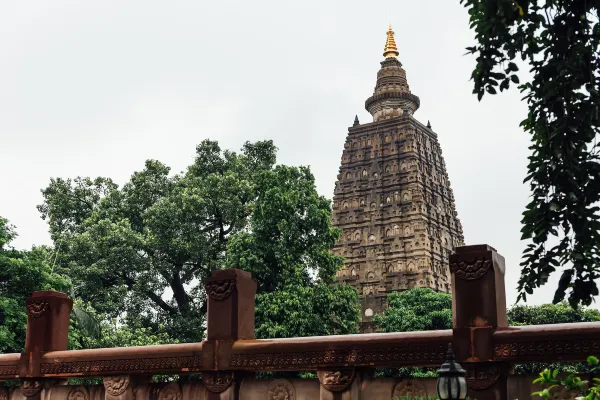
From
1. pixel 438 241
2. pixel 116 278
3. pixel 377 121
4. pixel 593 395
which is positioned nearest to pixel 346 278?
pixel 438 241

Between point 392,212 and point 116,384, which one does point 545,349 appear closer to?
point 116,384

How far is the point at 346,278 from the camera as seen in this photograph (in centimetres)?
5338

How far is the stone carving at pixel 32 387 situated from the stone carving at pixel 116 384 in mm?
1070

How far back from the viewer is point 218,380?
934 centimetres

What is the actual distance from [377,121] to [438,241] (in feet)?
31.5

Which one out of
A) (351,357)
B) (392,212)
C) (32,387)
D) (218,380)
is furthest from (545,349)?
(392,212)

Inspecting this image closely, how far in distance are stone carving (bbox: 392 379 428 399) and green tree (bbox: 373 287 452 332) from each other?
30078 mm

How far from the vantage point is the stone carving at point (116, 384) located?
9.97 m

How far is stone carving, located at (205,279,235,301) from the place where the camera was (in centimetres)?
950

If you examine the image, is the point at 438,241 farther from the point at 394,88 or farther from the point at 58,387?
the point at 58,387

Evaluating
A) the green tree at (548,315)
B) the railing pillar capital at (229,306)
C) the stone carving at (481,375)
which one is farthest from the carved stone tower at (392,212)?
the stone carving at (481,375)

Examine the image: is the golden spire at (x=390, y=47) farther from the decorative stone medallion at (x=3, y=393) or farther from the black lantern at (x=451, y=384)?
the black lantern at (x=451, y=384)

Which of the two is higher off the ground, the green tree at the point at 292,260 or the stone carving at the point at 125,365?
the green tree at the point at 292,260

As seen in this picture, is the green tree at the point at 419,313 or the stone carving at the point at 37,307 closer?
the stone carving at the point at 37,307
